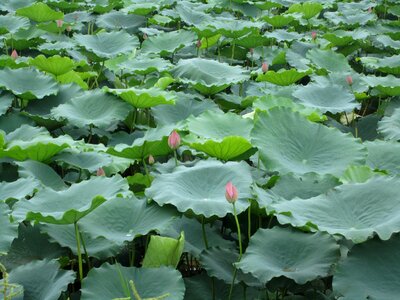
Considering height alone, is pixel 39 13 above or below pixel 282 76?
below

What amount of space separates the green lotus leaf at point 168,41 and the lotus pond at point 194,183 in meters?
0.08

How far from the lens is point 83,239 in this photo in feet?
5.91

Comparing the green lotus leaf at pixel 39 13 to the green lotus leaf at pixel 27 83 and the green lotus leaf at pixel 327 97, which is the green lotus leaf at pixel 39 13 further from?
the green lotus leaf at pixel 327 97

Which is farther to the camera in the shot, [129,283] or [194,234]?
[194,234]

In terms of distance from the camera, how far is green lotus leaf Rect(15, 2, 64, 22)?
13.1ft

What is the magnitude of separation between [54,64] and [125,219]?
1387 mm

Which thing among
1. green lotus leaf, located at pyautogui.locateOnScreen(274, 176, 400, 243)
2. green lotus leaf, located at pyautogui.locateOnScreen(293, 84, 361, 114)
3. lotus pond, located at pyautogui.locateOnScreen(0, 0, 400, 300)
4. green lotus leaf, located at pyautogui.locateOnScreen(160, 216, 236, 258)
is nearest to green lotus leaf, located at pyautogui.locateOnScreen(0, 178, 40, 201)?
lotus pond, located at pyautogui.locateOnScreen(0, 0, 400, 300)

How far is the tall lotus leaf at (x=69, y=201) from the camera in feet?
5.36

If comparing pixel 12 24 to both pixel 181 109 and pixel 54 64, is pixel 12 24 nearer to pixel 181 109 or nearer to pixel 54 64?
pixel 54 64

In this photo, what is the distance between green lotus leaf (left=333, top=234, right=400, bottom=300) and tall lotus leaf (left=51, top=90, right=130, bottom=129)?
123cm

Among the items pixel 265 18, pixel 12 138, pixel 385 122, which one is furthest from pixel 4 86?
pixel 265 18

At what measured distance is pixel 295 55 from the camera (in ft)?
11.8

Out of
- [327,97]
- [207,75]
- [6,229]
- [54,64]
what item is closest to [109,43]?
[54,64]

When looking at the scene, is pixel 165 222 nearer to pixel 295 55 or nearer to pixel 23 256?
pixel 23 256
